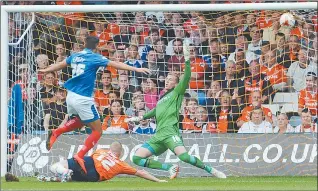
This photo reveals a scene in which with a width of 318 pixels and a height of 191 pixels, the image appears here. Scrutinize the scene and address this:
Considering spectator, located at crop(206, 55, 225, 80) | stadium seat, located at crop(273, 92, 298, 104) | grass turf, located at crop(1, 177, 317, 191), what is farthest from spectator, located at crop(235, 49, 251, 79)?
grass turf, located at crop(1, 177, 317, 191)

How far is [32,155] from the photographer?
1680cm

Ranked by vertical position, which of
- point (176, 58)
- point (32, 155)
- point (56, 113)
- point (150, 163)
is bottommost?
point (32, 155)

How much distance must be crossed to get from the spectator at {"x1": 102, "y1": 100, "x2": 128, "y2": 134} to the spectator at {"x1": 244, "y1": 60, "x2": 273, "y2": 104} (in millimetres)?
2223

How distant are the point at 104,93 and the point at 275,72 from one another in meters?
3.09

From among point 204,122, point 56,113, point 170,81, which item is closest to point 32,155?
point 56,113

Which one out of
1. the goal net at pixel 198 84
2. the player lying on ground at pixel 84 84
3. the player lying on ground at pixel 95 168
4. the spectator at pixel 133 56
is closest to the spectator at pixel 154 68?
the goal net at pixel 198 84

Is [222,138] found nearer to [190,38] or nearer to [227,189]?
[190,38]

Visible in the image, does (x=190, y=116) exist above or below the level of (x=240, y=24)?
A: below

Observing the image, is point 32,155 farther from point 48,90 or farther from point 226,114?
point 226,114

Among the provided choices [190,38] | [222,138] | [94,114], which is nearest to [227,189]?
[94,114]

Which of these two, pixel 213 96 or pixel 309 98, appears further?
pixel 213 96

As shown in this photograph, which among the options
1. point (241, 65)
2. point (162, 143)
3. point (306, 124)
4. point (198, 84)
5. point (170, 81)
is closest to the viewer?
point (162, 143)

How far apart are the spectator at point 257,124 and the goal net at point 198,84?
0.02 meters

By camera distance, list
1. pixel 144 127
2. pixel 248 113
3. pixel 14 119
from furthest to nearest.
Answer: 1. pixel 144 127
2. pixel 248 113
3. pixel 14 119
